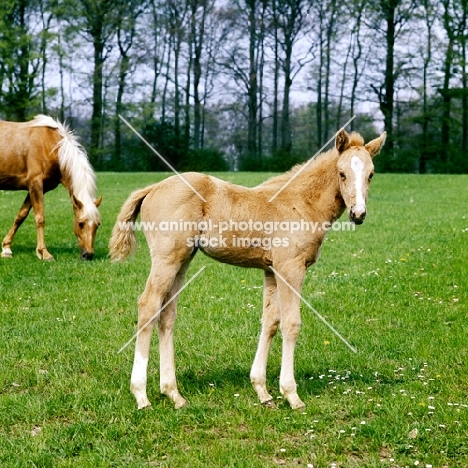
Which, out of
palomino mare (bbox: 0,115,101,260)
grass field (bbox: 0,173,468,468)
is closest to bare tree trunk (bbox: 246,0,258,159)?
palomino mare (bbox: 0,115,101,260)

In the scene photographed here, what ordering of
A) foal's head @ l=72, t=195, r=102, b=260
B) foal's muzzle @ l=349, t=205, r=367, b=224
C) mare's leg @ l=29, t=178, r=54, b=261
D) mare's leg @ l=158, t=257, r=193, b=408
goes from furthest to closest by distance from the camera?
mare's leg @ l=29, t=178, r=54, b=261 → foal's head @ l=72, t=195, r=102, b=260 → mare's leg @ l=158, t=257, r=193, b=408 → foal's muzzle @ l=349, t=205, r=367, b=224

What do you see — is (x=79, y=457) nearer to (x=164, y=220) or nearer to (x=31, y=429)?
(x=31, y=429)

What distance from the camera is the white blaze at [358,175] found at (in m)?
4.65

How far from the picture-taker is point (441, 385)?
207 inches

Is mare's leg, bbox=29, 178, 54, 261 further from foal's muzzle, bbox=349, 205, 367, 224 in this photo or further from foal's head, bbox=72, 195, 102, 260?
foal's muzzle, bbox=349, 205, 367, 224

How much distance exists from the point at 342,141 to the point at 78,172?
7.29m

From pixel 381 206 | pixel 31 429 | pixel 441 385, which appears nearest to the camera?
pixel 31 429

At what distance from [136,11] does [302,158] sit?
648 inches

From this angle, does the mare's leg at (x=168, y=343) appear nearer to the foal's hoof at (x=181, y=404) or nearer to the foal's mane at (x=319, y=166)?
the foal's hoof at (x=181, y=404)

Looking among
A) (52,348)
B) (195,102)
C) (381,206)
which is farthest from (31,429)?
(195,102)

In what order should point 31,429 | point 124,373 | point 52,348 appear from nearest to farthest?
1. point 31,429
2. point 124,373
3. point 52,348

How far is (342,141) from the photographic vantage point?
500 cm

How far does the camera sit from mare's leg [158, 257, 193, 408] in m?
5.09

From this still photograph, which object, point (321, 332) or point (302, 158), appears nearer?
point (321, 332)
